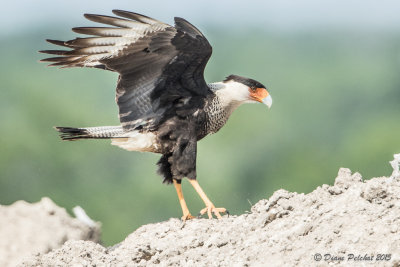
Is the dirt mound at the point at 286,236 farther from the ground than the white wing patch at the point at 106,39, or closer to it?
closer to it

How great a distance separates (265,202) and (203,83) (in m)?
1.71

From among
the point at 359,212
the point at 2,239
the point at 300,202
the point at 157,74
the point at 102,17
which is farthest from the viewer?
the point at 2,239

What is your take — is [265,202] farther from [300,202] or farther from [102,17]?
[102,17]

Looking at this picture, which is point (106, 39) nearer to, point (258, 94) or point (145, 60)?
point (145, 60)

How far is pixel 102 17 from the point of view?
7004 millimetres

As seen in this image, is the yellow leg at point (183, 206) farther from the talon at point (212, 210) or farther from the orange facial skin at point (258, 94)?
the orange facial skin at point (258, 94)

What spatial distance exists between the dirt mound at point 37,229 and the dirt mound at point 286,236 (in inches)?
103

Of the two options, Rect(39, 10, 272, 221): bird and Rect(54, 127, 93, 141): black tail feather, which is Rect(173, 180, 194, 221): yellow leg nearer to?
Rect(39, 10, 272, 221): bird

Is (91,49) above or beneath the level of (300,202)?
above

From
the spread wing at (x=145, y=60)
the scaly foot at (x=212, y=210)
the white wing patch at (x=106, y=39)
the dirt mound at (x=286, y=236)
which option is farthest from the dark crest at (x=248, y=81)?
the dirt mound at (x=286, y=236)

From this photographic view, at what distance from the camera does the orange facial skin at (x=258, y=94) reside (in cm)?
802

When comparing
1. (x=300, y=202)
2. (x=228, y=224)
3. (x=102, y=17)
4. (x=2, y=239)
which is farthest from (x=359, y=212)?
(x=2, y=239)

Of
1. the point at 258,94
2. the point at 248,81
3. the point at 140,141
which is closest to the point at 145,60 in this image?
the point at 140,141

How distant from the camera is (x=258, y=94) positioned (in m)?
8.06
